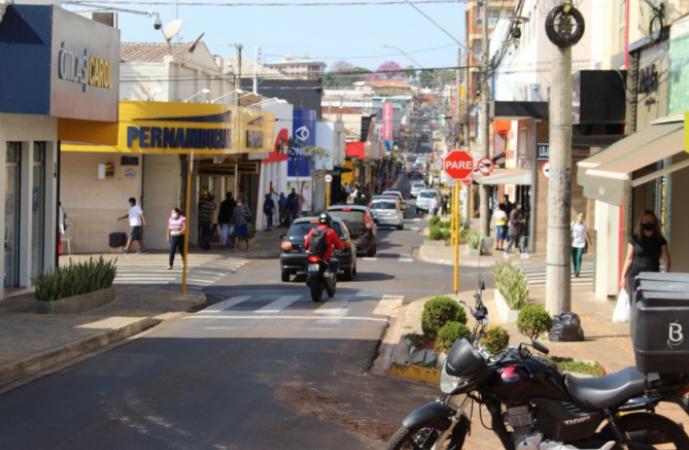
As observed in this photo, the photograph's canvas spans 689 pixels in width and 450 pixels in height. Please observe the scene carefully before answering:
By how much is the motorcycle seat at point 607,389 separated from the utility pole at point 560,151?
8.76 metres

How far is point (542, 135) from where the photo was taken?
127ft

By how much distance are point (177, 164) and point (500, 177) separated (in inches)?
474

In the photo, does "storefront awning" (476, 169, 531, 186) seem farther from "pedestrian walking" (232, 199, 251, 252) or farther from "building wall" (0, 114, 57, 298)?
"building wall" (0, 114, 57, 298)

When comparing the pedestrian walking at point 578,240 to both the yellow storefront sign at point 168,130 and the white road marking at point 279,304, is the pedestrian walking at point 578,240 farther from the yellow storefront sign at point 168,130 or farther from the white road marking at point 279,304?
the yellow storefront sign at point 168,130

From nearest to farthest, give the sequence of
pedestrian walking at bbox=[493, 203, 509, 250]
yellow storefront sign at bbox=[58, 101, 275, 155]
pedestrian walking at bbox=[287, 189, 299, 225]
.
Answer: yellow storefront sign at bbox=[58, 101, 275, 155]
pedestrian walking at bbox=[493, 203, 509, 250]
pedestrian walking at bbox=[287, 189, 299, 225]

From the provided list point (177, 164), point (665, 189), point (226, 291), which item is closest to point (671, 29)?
point (665, 189)

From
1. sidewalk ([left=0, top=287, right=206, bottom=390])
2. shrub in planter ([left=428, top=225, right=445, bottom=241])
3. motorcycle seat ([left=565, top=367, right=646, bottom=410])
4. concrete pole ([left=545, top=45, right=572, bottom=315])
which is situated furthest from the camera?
shrub in planter ([left=428, top=225, right=445, bottom=241])

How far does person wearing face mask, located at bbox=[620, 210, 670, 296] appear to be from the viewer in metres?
15.9

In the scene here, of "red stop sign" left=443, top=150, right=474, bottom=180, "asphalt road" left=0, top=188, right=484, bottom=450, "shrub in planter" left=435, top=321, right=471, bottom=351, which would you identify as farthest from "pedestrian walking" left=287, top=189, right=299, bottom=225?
"shrub in planter" left=435, top=321, right=471, bottom=351

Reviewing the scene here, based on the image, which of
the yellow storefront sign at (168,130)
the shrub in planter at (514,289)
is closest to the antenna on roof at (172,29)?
the yellow storefront sign at (168,130)

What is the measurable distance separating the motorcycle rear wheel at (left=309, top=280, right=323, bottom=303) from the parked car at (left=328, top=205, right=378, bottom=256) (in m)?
14.1

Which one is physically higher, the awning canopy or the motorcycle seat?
the awning canopy

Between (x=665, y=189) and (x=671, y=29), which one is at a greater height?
(x=671, y=29)

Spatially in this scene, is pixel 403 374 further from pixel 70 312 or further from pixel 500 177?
pixel 500 177
